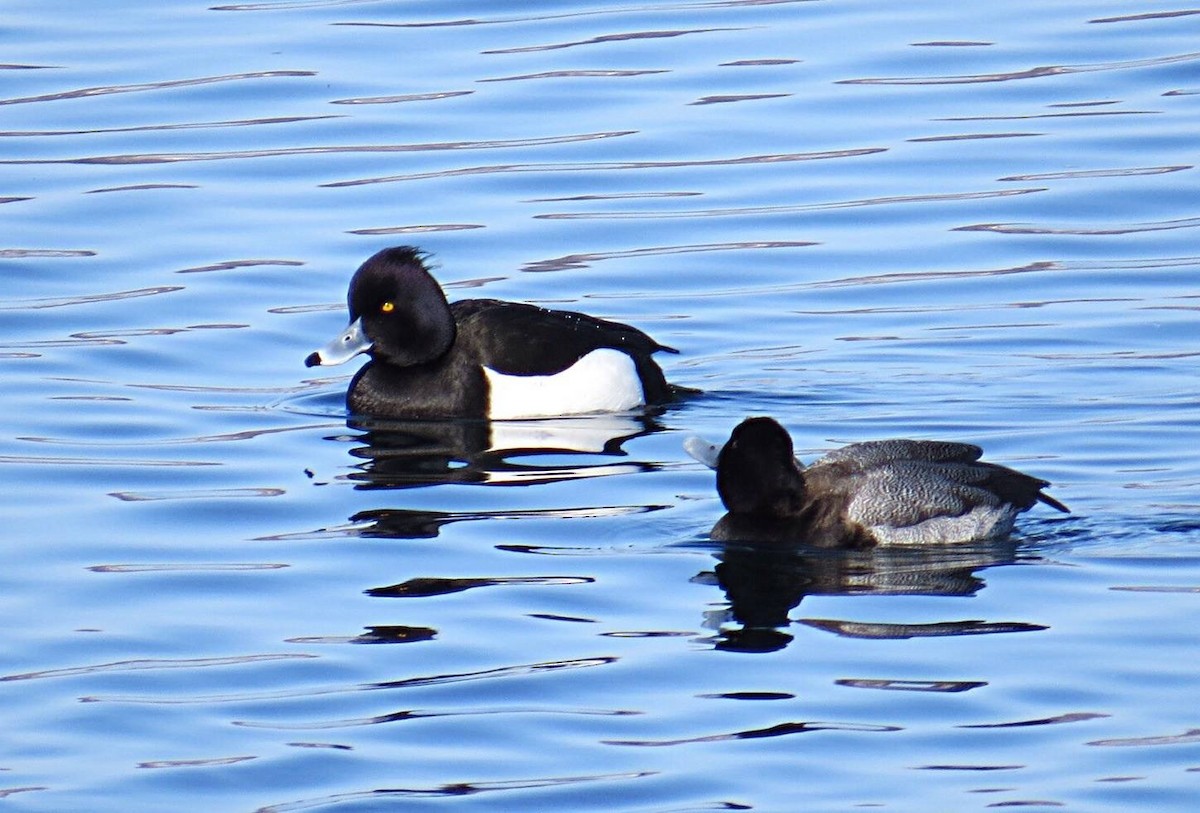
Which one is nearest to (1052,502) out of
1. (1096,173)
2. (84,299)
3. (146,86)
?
(84,299)

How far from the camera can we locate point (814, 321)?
43.9ft

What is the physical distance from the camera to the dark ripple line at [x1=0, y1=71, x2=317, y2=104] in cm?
1877

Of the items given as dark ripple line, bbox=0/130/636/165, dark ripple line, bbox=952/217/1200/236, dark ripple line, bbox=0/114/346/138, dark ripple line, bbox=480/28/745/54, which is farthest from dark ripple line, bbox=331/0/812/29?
dark ripple line, bbox=952/217/1200/236

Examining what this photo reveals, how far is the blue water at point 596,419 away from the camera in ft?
23.3

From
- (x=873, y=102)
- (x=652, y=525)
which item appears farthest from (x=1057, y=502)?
(x=873, y=102)

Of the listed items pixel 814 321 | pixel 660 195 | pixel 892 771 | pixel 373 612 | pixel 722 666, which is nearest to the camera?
pixel 892 771

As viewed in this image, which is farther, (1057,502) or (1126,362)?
(1126,362)

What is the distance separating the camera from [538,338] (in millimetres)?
12250

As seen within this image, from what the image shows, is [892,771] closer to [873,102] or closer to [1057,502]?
[1057,502]

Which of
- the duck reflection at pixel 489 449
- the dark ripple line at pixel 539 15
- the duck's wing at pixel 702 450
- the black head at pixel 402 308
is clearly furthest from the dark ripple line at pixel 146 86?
the duck's wing at pixel 702 450

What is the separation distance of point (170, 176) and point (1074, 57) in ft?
23.7

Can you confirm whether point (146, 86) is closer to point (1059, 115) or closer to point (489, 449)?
point (1059, 115)

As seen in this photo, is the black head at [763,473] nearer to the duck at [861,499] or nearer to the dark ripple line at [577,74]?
the duck at [861,499]

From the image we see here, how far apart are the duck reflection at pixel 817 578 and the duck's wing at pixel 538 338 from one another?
303 cm
